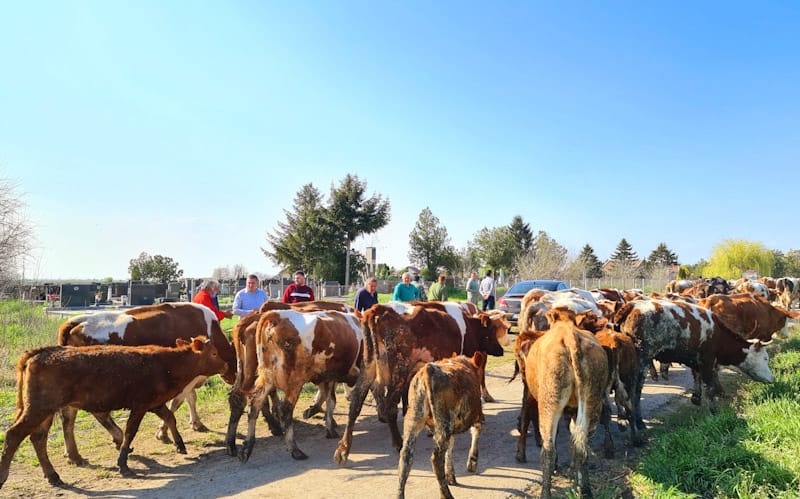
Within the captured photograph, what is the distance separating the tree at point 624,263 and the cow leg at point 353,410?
48.6m

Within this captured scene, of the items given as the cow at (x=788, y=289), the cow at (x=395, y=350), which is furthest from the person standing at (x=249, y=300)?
the cow at (x=788, y=289)

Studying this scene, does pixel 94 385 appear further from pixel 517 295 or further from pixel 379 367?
pixel 517 295

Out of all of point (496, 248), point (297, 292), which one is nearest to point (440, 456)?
point (297, 292)

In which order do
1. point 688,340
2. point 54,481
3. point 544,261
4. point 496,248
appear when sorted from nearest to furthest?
point 54,481 < point 688,340 < point 544,261 < point 496,248

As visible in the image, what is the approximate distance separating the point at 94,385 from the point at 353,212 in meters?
39.5

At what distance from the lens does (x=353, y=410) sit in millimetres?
6094

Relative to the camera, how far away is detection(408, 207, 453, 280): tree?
50550 millimetres

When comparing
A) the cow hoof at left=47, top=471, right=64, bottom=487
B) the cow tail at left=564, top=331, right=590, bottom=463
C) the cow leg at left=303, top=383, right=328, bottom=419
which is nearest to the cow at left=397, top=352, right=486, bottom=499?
the cow tail at left=564, top=331, right=590, bottom=463

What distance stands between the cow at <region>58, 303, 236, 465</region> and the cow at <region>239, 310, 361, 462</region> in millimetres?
1103

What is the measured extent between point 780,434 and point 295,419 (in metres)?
6.19

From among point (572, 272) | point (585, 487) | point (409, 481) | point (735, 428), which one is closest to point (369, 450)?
point (409, 481)

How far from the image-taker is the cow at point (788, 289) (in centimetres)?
2633

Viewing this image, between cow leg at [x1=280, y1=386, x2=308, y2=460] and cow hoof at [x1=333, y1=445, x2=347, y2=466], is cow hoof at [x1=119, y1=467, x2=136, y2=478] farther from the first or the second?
cow hoof at [x1=333, y1=445, x2=347, y2=466]

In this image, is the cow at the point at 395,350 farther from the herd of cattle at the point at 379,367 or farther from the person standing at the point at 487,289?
the person standing at the point at 487,289
